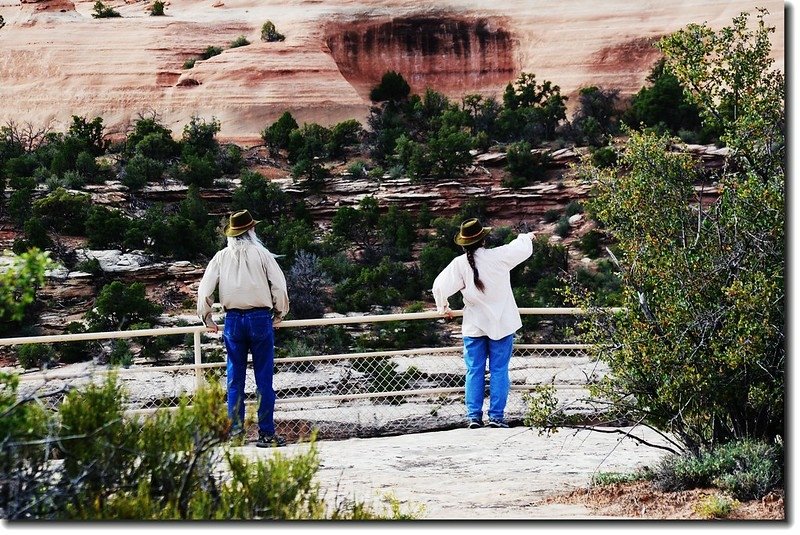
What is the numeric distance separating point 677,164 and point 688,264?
0.57 meters

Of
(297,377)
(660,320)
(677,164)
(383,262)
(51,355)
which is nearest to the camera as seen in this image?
(660,320)

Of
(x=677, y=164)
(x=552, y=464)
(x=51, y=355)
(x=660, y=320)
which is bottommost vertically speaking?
(x=51, y=355)

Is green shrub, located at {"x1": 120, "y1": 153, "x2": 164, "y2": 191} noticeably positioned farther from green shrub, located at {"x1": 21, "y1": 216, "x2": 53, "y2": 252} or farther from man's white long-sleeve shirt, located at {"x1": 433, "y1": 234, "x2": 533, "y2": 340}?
man's white long-sleeve shirt, located at {"x1": 433, "y1": 234, "x2": 533, "y2": 340}

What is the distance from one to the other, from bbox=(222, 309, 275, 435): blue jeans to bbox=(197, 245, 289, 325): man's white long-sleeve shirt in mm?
61

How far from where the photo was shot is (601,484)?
5523 millimetres

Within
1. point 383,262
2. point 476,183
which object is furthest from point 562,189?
point 383,262

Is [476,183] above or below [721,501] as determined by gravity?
below

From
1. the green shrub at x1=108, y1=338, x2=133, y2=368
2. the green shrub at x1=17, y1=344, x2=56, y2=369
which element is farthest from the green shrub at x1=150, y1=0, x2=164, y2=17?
the green shrub at x1=17, y1=344, x2=56, y2=369

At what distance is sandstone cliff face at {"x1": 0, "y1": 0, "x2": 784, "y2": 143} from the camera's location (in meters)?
24.9

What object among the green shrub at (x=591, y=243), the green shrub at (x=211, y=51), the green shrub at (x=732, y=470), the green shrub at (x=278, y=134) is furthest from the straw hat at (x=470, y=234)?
the green shrub at (x=211, y=51)

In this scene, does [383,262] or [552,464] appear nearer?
[552,464]

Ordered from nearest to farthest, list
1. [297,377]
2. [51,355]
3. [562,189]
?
[297,377] → [51,355] → [562,189]

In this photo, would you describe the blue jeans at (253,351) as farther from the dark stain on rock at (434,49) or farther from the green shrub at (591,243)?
the dark stain on rock at (434,49)

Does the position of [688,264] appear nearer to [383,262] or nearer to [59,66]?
[383,262]
